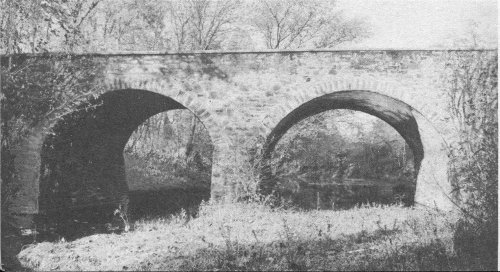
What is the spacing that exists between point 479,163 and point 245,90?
458cm

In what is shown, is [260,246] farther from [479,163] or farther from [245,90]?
[245,90]

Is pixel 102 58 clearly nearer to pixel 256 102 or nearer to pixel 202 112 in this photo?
pixel 202 112

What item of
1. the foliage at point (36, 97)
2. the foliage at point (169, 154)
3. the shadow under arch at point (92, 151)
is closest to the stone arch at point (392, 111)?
the shadow under arch at point (92, 151)

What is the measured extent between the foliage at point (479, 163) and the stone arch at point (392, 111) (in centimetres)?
58

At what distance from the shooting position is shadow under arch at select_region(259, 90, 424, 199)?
884 centimetres

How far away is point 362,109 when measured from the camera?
10.9 m

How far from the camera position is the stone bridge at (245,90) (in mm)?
8398

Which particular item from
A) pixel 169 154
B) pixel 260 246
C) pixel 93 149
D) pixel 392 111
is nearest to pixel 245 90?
pixel 392 111

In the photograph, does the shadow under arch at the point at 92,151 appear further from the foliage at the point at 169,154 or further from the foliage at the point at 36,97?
the foliage at the point at 169,154

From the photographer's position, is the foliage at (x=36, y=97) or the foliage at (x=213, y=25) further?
the foliage at (x=213, y=25)

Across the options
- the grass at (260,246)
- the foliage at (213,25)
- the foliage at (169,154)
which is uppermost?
the foliage at (213,25)

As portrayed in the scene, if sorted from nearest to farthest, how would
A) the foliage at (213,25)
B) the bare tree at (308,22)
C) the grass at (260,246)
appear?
the grass at (260,246), the foliage at (213,25), the bare tree at (308,22)

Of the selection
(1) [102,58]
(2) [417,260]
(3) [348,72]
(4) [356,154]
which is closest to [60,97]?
(1) [102,58]

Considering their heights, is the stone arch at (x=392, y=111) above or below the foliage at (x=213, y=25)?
below
